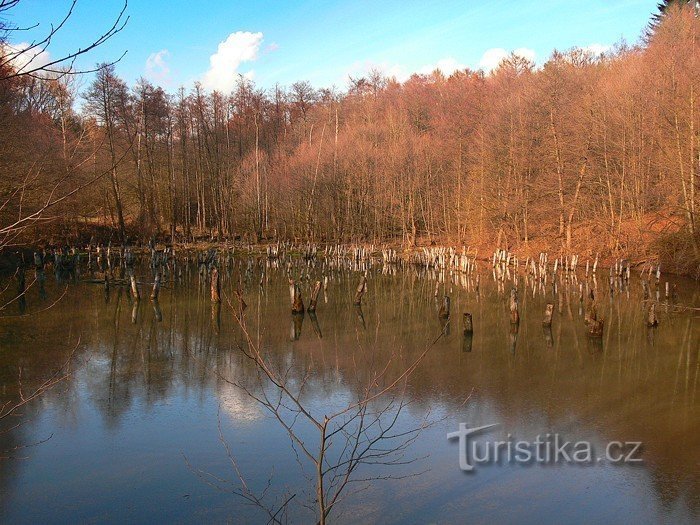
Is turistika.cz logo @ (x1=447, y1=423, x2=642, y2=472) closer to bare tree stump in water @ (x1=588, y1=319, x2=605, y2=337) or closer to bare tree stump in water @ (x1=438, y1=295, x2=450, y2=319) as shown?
bare tree stump in water @ (x1=588, y1=319, x2=605, y2=337)

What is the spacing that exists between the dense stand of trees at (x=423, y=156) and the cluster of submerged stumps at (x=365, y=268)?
187cm

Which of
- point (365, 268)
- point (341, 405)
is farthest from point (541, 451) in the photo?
point (365, 268)

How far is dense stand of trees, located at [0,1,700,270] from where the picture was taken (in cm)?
2338

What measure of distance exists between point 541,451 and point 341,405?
2.80 m

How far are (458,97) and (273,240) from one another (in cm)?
1437

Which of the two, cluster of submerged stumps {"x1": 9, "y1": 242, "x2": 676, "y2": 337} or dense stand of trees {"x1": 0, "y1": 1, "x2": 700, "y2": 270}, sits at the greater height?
dense stand of trees {"x1": 0, "y1": 1, "x2": 700, "y2": 270}

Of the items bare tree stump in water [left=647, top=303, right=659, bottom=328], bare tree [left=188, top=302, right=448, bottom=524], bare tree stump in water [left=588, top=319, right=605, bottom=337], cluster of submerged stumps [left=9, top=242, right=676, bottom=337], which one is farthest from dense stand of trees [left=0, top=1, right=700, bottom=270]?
bare tree [left=188, top=302, right=448, bottom=524]

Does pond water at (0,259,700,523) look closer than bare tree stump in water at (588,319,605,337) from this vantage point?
Yes

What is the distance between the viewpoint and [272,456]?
741 cm

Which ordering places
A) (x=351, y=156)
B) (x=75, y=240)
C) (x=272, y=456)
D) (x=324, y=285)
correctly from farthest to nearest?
(x=351, y=156) < (x=75, y=240) < (x=324, y=285) < (x=272, y=456)

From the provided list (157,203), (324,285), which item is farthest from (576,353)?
(157,203)

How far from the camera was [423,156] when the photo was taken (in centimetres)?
3531

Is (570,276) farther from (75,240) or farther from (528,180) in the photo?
(75,240)

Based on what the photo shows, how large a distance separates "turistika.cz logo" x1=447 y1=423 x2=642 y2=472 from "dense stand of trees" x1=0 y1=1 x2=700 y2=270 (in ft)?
48.7
